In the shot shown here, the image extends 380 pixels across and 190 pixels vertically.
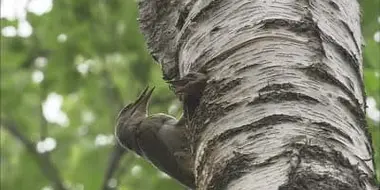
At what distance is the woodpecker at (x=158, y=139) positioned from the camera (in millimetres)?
2002

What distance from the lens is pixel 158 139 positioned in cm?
206

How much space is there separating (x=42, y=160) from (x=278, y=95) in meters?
4.76

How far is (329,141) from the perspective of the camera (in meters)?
1.42

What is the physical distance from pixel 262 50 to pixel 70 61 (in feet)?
13.7

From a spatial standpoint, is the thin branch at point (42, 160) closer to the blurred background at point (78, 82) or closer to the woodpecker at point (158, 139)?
the blurred background at point (78, 82)

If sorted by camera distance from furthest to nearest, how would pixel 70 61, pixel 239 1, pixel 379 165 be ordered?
pixel 70 61 → pixel 379 165 → pixel 239 1

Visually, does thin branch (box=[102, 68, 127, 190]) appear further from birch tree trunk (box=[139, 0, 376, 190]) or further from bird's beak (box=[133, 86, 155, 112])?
birch tree trunk (box=[139, 0, 376, 190])

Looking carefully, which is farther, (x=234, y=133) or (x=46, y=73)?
(x=46, y=73)

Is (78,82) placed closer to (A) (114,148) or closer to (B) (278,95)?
(A) (114,148)

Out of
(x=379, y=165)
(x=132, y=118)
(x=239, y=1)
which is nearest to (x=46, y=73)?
(x=379, y=165)

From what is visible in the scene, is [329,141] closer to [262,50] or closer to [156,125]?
[262,50]

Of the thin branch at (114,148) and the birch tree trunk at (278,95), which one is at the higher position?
the birch tree trunk at (278,95)

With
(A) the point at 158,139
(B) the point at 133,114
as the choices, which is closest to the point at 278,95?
(A) the point at 158,139

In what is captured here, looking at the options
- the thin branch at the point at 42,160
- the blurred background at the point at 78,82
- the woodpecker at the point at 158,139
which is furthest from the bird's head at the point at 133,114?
the thin branch at the point at 42,160
